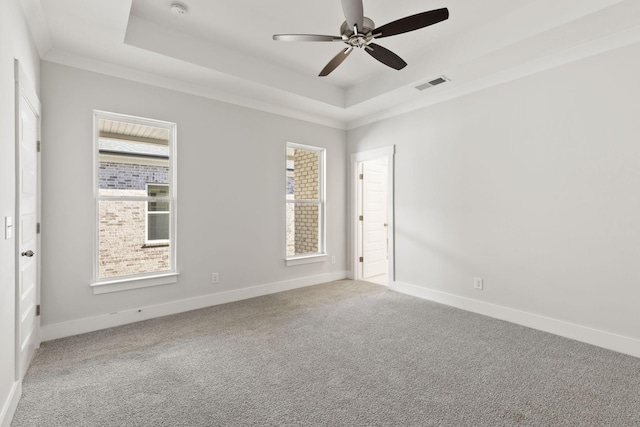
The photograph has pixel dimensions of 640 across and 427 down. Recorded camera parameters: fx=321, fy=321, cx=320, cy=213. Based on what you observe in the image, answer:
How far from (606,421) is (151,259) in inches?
163

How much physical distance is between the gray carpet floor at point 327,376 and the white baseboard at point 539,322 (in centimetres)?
12

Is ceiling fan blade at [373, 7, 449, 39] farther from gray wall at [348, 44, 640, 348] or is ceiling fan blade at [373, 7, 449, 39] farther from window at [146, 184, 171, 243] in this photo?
window at [146, 184, 171, 243]

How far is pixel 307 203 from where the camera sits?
5148 mm

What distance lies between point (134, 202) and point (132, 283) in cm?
89

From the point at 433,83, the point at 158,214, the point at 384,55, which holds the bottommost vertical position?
the point at 158,214

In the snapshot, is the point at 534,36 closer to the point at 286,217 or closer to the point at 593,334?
the point at 593,334

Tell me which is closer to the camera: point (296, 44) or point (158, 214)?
point (296, 44)

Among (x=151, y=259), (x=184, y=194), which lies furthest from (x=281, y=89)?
(x=151, y=259)

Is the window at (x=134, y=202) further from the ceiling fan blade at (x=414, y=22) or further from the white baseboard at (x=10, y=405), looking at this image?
the ceiling fan blade at (x=414, y=22)

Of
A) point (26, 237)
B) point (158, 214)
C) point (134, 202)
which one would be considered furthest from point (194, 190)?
point (26, 237)

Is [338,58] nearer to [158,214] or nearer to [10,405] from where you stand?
[158,214]

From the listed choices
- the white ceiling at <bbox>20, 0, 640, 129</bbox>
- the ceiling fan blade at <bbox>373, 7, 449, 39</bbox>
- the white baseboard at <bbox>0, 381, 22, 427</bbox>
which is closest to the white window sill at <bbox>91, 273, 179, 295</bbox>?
the white baseboard at <bbox>0, 381, 22, 427</bbox>

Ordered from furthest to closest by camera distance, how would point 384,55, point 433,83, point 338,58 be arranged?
point 433,83
point 338,58
point 384,55

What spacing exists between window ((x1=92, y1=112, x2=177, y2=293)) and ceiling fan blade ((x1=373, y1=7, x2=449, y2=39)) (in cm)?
260
